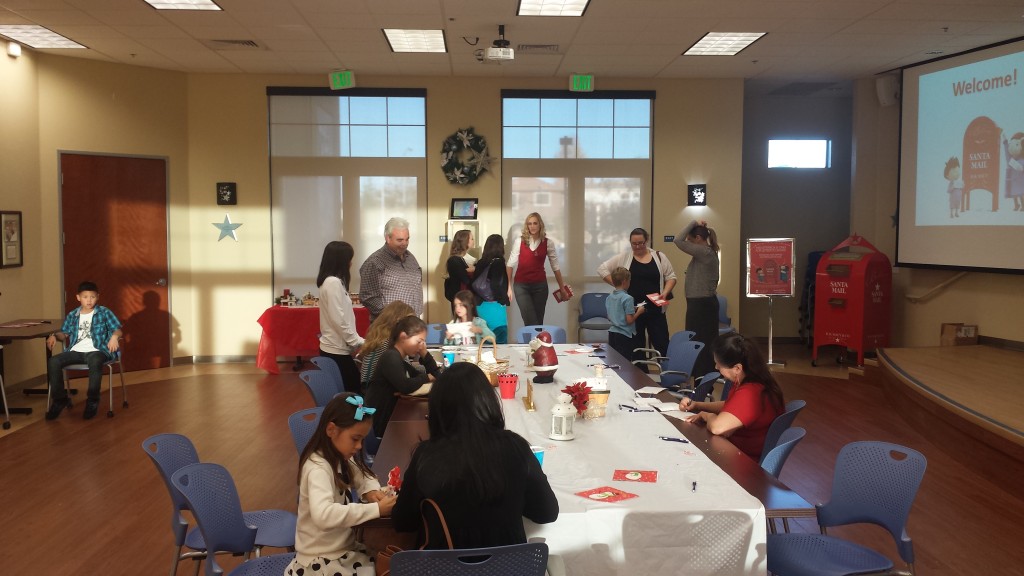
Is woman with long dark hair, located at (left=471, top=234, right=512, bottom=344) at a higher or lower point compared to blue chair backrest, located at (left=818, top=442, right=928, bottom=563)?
higher

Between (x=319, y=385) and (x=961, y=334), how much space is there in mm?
7449

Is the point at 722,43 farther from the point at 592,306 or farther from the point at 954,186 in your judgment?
the point at 592,306

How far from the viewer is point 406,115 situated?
414 inches

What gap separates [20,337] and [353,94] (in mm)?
5035

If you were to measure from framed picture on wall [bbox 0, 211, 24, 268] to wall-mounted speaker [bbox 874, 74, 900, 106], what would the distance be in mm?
9957

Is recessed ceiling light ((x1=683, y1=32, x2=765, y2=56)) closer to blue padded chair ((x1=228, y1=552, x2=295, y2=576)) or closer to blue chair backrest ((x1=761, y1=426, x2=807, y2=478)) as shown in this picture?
blue chair backrest ((x1=761, y1=426, x2=807, y2=478))

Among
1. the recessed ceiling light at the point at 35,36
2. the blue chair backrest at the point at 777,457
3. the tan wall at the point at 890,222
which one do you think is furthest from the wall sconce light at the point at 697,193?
the blue chair backrest at the point at 777,457

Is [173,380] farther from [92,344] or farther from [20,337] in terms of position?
[20,337]

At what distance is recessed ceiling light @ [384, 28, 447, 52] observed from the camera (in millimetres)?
8203

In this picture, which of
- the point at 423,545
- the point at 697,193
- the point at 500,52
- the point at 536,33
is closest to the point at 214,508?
the point at 423,545

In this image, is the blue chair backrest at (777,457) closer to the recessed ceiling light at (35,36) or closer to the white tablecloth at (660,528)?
the white tablecloth at (660,528)

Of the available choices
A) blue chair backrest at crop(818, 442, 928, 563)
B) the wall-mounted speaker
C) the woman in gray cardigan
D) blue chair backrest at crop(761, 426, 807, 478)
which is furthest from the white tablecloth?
the wall-mounted speaker

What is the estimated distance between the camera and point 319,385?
15.1 feet

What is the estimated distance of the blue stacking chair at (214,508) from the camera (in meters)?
2.93
